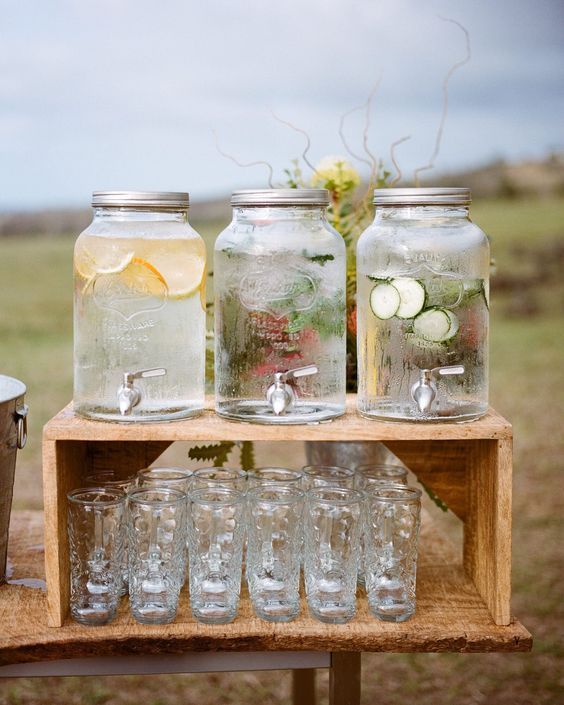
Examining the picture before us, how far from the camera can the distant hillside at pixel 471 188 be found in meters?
5.02

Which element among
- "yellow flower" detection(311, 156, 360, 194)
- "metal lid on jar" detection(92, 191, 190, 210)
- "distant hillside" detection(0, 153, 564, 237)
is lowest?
"metal lid on jar" detection(92, 191, 190, 210)

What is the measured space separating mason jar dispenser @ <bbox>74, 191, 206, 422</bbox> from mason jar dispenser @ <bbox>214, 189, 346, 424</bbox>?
0.06m

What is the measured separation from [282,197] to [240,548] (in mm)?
517

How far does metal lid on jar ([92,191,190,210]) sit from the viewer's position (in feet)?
4.29

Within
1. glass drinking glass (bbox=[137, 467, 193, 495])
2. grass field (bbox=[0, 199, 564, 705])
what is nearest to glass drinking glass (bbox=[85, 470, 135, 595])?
glass drinking glass (bbox=[137, 467, 193, 495])

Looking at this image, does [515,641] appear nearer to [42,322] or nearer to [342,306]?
[342,306]

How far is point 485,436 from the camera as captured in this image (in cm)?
131

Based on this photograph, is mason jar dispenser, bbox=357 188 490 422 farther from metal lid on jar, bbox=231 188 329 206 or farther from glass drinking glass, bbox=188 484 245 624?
glass drinking glass, bbox=188 484 245 624

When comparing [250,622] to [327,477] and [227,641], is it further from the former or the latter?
[327,477]

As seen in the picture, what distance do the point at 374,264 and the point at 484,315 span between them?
18 centimetres

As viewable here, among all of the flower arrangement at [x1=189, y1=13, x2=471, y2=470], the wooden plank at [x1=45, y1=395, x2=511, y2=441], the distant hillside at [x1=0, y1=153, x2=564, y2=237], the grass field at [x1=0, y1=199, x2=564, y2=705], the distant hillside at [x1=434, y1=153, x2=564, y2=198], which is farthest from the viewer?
the distant hillside at [x1=434, y1=153, x2=564, y2=198]

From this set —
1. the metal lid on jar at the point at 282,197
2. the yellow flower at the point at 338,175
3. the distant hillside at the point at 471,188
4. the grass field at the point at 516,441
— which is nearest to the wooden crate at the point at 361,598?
the metal lid on jar at the point at 282,197

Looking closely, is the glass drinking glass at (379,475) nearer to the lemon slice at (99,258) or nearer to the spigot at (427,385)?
the spigot at (427,385)

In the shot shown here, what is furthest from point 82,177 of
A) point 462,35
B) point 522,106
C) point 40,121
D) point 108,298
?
point 108,298
